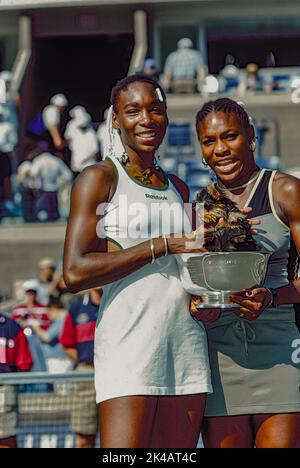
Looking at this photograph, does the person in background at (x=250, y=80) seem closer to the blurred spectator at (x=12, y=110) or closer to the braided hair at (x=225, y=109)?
the blurred spectator at (x=12, y=110)

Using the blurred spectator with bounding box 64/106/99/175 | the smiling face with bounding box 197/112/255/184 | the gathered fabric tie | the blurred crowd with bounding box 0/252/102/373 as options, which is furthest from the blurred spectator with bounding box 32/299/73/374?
the smiling face with bounding box 197/112/255/184

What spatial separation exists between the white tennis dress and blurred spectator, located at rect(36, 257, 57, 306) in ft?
8.44

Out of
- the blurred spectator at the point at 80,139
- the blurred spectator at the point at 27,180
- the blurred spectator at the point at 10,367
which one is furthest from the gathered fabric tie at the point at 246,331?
the blurred spectator at the point at 27,180

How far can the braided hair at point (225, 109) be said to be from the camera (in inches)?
94.4

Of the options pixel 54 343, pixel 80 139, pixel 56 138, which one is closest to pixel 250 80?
pixel 56 138

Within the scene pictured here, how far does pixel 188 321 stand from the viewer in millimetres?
2303

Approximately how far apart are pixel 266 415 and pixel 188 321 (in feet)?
1.10

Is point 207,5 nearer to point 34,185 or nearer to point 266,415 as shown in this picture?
point 34,185

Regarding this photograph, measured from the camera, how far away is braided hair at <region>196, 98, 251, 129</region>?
2398mm

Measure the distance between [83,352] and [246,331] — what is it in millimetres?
1264

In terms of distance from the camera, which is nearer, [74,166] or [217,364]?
[217,364]

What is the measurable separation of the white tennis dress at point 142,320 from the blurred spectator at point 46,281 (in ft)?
8.44

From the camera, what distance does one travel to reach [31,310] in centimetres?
468
